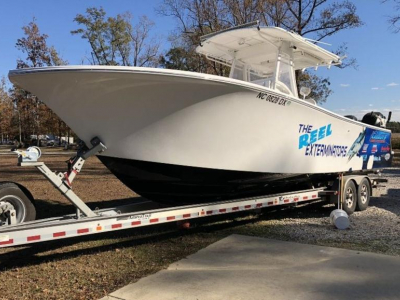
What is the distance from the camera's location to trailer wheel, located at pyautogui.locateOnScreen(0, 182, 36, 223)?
14.2 ft

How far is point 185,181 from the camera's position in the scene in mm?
5410

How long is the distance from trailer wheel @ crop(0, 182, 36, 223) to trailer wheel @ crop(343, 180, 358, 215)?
5.67 meters

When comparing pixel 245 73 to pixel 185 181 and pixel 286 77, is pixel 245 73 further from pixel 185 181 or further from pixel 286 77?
pixel 185 181

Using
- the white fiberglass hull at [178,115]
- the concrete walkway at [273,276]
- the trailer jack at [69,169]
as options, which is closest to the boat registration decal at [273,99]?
the white fiberglass hull at [178,115]

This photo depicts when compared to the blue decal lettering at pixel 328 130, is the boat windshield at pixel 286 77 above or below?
above

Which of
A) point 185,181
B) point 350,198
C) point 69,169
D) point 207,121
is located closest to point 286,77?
point 207,121

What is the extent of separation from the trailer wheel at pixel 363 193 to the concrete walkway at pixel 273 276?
321 centimetres

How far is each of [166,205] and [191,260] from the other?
1.35 metres

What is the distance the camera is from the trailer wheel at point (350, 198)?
7627 mm

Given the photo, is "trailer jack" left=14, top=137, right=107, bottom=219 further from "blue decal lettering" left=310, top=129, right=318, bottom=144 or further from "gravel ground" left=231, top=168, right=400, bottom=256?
"blue decal lettering" left=310, top=129, right=318, bottom=144

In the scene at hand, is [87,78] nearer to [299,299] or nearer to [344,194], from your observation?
[299,299]

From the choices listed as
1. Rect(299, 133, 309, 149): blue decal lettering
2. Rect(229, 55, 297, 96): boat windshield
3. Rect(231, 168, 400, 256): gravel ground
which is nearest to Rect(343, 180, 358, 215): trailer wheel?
Rect(231, 168, 400, 256): gravel ground

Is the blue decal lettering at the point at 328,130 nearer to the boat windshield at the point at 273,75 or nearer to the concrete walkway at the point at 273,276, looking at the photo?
the boat windshield at the point at 273,75

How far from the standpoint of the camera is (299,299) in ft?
12.2
